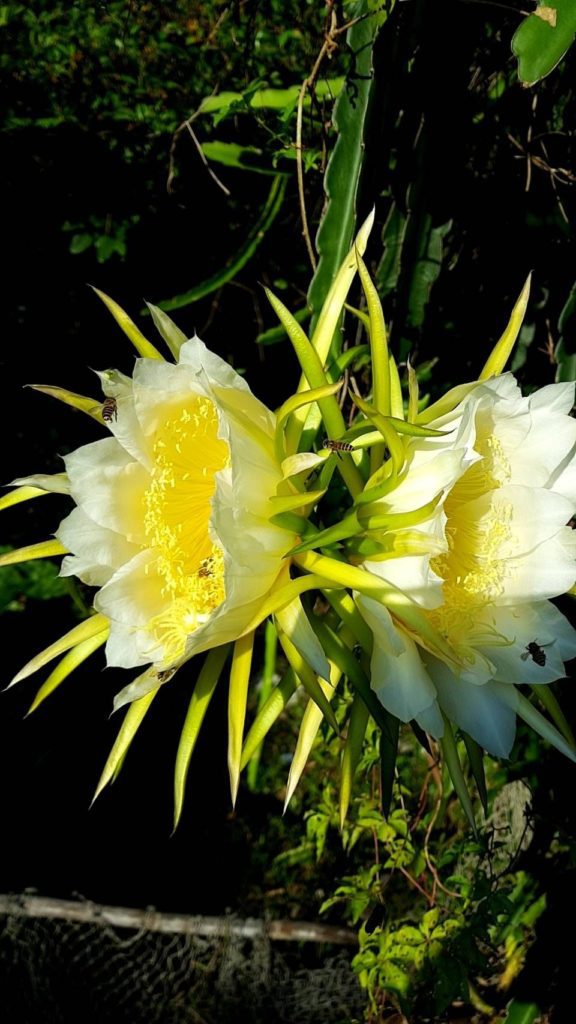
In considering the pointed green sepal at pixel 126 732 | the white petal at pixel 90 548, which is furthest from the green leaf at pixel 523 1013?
the white petal at pixel 90 548

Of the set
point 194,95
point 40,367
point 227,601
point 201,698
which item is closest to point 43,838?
point 40,367

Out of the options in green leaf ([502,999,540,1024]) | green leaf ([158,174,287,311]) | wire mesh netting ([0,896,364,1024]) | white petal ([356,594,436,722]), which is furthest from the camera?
wire mesh netting ([0,896,364,1024])

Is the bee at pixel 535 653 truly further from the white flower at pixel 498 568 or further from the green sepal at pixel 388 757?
the green sepal at pixel 388 757

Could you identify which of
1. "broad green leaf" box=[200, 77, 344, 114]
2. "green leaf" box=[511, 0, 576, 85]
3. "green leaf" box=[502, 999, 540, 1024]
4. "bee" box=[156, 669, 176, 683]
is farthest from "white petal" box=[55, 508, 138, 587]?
"green leaf" box=[502, 999, 540, 1024]

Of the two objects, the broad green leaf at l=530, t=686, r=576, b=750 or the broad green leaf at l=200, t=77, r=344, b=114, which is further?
the broad green leaf at l=200, t=77, r=344, b=114

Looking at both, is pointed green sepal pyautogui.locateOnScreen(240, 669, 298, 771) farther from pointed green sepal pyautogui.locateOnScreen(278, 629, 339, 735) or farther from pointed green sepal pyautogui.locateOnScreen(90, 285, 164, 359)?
pointed green sepal pyautogui.locateOnScreen(90, 285, 164, 359)

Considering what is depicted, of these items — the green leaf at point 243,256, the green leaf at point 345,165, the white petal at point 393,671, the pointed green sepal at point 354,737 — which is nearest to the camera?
the white petal at point 393,671
